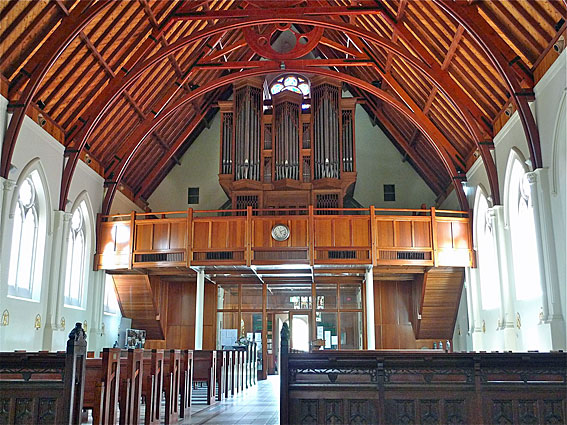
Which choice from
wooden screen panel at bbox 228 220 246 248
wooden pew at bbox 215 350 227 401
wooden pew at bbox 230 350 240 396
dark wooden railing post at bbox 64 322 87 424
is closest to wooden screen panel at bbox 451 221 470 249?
wooden screen panel at bbox 228 220 246 248

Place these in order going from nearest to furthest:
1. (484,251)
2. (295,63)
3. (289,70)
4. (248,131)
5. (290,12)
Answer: (290,12) < (484,251) < (289,70) < (295,63) < (248,131)

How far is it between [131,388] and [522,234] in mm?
8512

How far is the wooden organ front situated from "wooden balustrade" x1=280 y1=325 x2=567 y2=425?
10.8 m

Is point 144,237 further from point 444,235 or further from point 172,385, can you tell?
point 444,235

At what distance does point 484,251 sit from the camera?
568 inches

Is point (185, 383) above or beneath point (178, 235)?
beneath

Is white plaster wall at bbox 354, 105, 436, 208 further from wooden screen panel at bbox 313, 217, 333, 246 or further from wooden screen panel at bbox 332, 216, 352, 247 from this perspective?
wooden screen panel at bbox 313, 217, 333, 246

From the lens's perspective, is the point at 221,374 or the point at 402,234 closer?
the point at 221,374

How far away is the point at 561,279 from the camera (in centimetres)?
1001

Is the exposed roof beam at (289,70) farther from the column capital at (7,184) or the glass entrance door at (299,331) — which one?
the glass entrance door at (299,331)

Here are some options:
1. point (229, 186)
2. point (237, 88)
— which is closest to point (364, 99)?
point (237, 88)

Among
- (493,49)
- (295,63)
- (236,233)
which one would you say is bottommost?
(236,233)

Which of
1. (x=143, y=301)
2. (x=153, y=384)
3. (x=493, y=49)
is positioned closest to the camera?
(x=153, y=384)

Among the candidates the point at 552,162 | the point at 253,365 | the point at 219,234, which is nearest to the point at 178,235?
the point at 219,234
